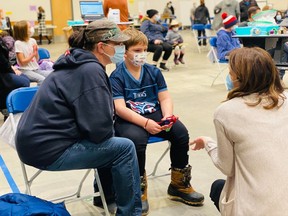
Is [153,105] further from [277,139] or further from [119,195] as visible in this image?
[277,139]

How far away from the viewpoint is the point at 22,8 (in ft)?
50.7

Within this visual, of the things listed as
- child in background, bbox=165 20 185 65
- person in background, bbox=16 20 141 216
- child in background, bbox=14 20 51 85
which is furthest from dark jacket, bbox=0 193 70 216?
child in background, bbox=165 20 185 65

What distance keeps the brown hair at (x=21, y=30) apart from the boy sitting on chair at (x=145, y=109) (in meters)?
2.82

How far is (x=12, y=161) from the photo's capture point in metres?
3.57

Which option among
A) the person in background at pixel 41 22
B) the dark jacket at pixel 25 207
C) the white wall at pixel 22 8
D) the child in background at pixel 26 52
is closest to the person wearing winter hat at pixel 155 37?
the child in background at pixel 26 52

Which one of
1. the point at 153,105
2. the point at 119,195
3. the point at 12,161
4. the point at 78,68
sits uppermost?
the point at 78,68

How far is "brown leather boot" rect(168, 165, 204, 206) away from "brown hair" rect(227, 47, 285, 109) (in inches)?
45.3

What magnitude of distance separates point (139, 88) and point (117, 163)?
0.75 m

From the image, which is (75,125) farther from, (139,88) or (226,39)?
(226,39)

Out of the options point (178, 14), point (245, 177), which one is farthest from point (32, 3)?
point (245, 177)

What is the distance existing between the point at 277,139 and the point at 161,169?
71.1 inches

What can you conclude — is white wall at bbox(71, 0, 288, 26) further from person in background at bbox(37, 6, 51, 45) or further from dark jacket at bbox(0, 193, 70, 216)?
dark jacket at bbox(0, 193, 70, 216)

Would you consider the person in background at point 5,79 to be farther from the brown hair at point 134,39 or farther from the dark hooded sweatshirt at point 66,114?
the dark hooded sweatshirt at point 66,114

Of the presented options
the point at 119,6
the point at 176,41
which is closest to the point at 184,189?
the point at 119,6
